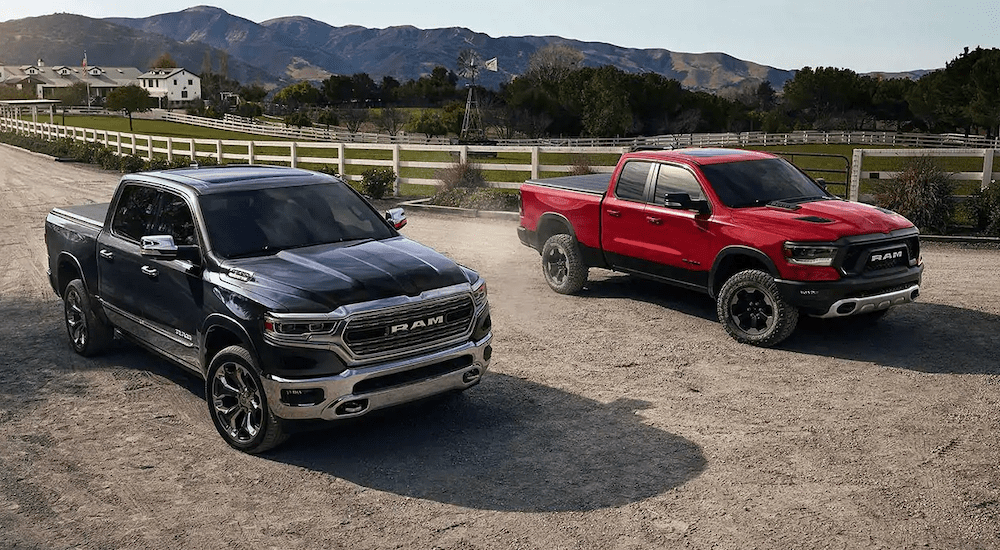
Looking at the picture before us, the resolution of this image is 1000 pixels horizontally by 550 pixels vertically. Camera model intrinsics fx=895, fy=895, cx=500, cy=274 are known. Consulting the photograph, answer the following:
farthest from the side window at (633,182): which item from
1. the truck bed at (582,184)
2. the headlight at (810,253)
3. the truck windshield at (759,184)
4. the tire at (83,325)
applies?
the tire at (83,325)

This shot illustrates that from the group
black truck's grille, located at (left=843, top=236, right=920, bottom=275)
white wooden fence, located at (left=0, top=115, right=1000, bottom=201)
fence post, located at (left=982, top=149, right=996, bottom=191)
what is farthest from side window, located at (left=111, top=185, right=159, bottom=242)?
fence post, located at (left=982, top=149, right=996, bottom=191)

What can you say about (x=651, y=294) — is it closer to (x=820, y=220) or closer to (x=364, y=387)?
(x=820, y=220)

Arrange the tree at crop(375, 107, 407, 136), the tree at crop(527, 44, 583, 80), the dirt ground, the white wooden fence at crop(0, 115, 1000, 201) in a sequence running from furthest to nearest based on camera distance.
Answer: the tree at crop(527, 44, 583, 80) < the tree at crop(375, 107, 407, 136) < the white wooden fence at crop(0, 115, 1000, 201) < the dirt ground

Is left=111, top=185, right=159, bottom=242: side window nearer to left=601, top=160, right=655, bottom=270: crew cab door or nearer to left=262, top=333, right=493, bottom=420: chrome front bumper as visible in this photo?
left=262, top=333, right=493, bottom=420: chrome front bumper

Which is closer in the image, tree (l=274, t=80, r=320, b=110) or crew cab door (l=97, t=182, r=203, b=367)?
crew cab door (l=97, t=182, r=203, b=367)

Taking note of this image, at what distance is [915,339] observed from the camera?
9.23 m

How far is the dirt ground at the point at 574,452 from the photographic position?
16.9ft

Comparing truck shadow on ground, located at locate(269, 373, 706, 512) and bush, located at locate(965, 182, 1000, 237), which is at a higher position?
bush, located at locate(965, 182, 1000, 237)

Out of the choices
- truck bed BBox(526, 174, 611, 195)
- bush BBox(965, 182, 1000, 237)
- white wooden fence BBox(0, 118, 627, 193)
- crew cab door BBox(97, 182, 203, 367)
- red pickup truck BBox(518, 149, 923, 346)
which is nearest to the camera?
crew cab door BBox(97, 182, 203, 367)

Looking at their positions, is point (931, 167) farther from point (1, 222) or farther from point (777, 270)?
point (1, 222)

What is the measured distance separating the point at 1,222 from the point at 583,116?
3107 inches

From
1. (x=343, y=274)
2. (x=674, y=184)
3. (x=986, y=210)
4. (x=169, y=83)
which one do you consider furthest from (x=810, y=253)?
(x=169, y=83)

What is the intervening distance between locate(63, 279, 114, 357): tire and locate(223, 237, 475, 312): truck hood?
109 inches

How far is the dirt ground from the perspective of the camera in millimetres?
5145
